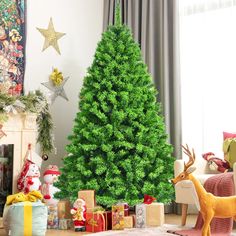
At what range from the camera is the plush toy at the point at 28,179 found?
388cm

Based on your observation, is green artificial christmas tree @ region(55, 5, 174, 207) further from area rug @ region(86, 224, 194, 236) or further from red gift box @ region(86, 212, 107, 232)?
area rug @ region(86, 224, 194, 236)

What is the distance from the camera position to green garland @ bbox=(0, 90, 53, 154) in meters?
3.92

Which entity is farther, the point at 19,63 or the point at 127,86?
the point at 19,63

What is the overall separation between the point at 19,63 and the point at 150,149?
154 centimetres

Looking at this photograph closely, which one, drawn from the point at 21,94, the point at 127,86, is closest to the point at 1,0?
the point at 21,94

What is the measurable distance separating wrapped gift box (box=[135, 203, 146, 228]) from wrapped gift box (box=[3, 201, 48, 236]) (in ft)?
2.64

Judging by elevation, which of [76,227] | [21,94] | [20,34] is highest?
[20,34]

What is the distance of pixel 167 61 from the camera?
4.97 meters

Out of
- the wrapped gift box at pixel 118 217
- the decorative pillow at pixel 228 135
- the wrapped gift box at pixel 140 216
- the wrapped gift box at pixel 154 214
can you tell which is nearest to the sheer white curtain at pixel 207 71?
the decorative pillow at pixel 228 135

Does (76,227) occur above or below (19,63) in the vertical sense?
below

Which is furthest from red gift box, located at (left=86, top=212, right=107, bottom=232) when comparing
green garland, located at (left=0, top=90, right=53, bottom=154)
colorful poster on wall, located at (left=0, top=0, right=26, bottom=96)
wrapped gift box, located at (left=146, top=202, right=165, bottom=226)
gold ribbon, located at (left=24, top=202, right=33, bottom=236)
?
colorful poster on wall, located at (left=0, top=0, right=26, bottom=96)

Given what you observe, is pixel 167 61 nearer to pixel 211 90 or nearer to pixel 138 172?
pixel 211 90

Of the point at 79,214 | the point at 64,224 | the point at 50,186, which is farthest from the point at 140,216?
the point at 50,186

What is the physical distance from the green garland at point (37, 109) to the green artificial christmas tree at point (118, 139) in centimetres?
36
